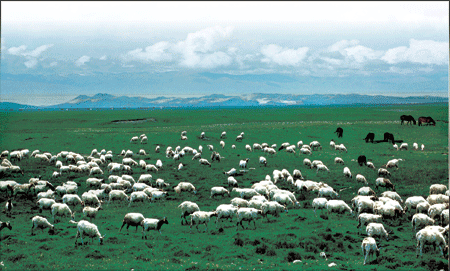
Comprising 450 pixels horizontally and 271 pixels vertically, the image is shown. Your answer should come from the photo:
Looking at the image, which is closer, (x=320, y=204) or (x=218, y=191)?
(x=320, y=204)

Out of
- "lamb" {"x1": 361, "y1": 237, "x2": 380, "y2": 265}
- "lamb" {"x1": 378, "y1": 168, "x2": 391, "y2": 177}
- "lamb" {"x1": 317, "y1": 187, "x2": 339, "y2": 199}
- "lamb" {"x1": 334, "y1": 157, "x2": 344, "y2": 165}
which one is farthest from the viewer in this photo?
"lamb" {"x1": 334, "y1": 157, "x2": 344, "y2": 165}

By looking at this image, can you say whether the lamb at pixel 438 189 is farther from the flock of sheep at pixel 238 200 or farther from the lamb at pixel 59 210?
the lamb at pixel 59 210

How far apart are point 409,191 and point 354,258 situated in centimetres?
1385

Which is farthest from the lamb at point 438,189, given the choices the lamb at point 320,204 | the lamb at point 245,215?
the lamb at point 245,215

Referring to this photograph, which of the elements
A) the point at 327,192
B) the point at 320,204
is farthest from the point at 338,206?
the point at 327,192

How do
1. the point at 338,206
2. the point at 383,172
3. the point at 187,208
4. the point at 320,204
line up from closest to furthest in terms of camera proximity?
the point at 187,208
the point at 338,206
the point at 320,204
the point at 383,172

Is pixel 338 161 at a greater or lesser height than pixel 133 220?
greater

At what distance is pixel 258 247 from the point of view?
16266 millimetres

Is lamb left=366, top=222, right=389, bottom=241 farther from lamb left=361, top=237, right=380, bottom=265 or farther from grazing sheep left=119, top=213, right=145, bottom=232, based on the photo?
grazing sheep left=119, top=213, right=145, bottom=232

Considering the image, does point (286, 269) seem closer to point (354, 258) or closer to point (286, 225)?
point (354, 258)

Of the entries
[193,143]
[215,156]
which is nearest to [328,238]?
[215,156]

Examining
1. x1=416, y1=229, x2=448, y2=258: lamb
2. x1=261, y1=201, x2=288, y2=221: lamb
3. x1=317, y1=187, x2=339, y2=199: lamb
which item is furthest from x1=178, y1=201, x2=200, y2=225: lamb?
x1=416, y1=229, x2=448, y2=258: lamb

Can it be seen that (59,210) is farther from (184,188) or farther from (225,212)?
(184,188)

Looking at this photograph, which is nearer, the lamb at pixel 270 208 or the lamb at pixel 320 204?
the lamb at pixel 270 208
